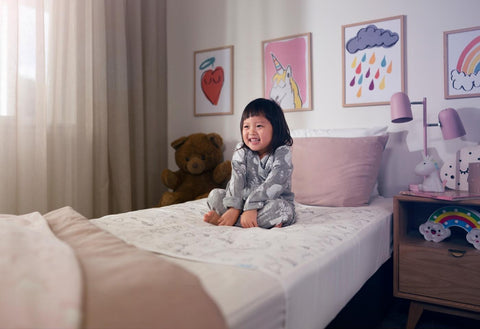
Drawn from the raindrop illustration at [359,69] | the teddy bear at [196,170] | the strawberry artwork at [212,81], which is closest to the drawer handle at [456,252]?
the raindrop illustration at [359,69]

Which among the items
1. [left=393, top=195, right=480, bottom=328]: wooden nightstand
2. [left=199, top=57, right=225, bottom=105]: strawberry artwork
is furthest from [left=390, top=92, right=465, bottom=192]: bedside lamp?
[left=199, top=57, right=225, bottom=105]: strawberry artwork

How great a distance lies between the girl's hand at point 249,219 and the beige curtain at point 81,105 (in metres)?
1.32

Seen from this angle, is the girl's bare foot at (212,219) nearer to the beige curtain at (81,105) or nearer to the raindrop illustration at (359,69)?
the beige curtain at (81,105)

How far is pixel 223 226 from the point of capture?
52.3 inches

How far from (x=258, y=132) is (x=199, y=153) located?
44.3 inches

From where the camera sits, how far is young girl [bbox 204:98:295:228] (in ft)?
4.37

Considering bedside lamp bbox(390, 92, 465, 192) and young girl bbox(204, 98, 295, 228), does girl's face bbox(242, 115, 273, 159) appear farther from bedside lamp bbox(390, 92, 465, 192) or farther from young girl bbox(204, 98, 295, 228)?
bedside lamp bbox(390, 92, 465, 192)

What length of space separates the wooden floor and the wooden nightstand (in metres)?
0.10

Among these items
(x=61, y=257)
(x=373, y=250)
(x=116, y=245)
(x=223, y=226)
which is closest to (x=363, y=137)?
(x=373, y=250)

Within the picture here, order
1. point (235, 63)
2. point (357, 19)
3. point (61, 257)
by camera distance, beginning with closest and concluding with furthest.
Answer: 1. point (61, 257)
2. point (357, 19)
3. point (235, 63)

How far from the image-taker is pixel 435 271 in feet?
4.75

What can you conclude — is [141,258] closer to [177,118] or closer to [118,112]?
[118,112]

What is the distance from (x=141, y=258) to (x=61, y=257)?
0.15m

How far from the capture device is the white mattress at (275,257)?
0.71 m
